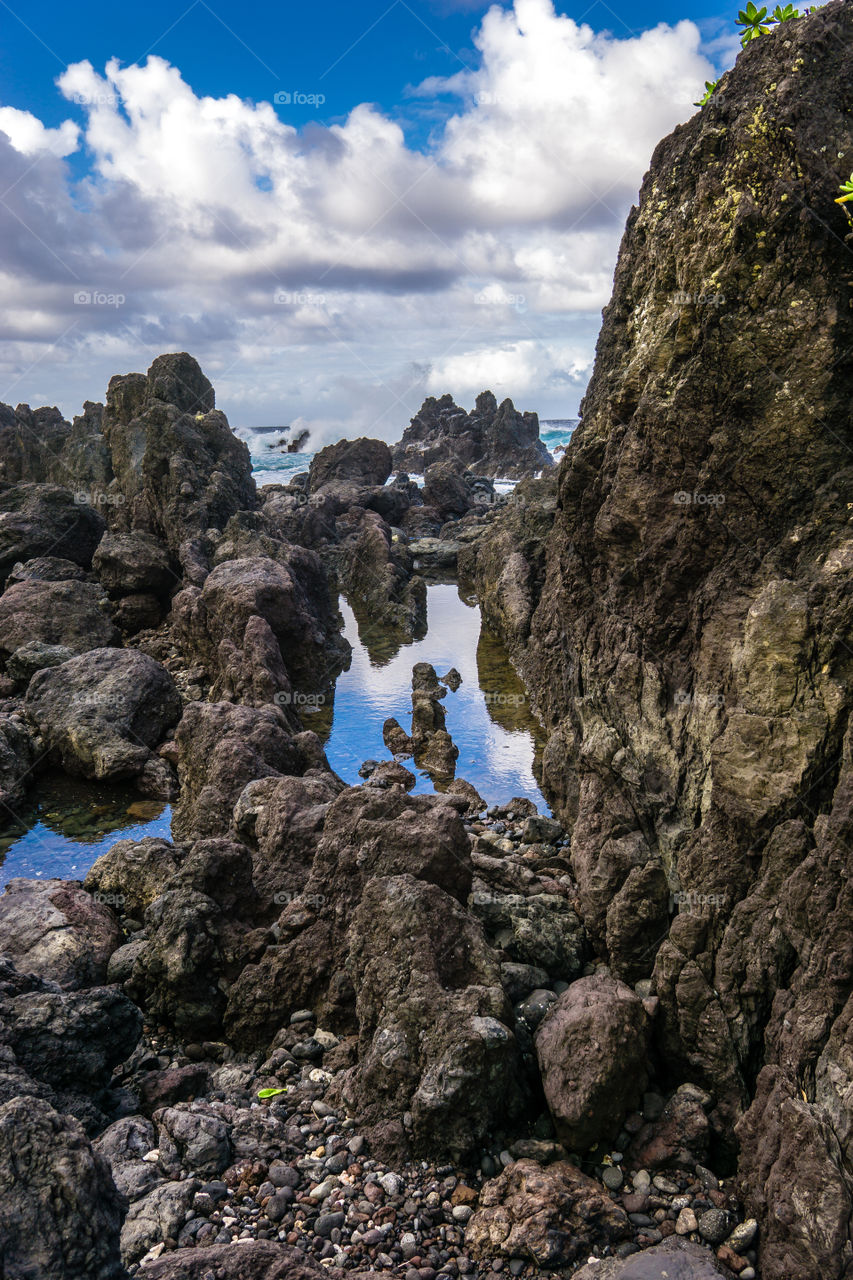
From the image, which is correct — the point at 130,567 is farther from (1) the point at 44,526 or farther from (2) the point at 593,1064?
(2) the point at 593,1064

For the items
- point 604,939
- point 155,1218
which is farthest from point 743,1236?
point 155,1218

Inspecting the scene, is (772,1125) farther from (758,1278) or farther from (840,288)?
(840,288)

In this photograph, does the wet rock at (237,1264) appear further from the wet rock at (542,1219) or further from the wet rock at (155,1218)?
the wet rock at (542,1219)

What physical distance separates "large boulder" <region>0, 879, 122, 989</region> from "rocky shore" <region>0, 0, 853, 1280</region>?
0.20 feet

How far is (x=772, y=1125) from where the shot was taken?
24.5ft

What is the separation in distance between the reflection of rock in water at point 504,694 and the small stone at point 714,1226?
15169mm

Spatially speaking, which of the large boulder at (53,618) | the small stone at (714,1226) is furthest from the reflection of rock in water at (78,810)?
the small stone at (714,1226)

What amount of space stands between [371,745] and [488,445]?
84.3 meters

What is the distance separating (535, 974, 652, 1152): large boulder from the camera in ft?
27.7

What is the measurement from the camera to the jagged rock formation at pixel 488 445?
9981 centimetres

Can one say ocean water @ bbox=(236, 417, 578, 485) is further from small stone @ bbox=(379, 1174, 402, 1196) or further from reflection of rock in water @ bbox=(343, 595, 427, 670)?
small stone @ bbox=(379, 1174, 402, 1196)

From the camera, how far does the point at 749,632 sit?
9.54 m

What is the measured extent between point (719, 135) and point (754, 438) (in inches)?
156

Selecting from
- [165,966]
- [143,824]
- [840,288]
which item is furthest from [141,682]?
[840,288]
